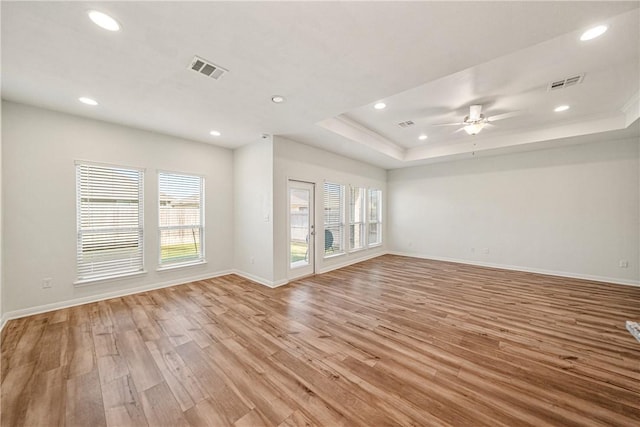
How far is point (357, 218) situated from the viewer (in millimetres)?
6711

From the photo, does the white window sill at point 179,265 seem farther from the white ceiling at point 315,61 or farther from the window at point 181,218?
the white ceiling at point 315,61

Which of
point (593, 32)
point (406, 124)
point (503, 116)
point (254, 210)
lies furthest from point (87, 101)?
point (503, 116)

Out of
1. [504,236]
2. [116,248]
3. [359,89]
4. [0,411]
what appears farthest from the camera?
[504,236]

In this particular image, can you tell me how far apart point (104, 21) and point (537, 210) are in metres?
7.84

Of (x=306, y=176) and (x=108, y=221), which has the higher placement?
(x=306, y=176)

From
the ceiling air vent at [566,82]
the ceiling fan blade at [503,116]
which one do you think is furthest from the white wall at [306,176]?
the ceiling air vent at [566,82]

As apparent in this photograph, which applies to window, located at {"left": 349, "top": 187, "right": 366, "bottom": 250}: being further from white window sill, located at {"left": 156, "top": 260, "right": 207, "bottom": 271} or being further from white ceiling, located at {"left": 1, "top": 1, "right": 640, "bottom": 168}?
white window sill, located at {"left": 156, "top": 260, "right": 207, "bottom": 271}

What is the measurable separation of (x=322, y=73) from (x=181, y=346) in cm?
327

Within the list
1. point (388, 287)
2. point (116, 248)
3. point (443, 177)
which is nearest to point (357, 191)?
point (443, 177)

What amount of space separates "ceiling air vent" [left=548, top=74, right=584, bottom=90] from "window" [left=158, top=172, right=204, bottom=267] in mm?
6017

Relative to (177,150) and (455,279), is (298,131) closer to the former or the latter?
(177,150)

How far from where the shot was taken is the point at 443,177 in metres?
6.79

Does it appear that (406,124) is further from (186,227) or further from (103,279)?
(103,279)

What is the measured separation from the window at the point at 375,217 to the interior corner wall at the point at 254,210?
3671 millimetres
